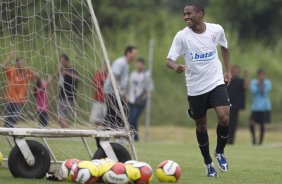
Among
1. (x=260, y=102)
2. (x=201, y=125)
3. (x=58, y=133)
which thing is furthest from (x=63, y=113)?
(x=260, y=102)

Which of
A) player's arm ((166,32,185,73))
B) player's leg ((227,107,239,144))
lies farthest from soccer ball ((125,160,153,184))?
player's leg ((227,107,239,144))

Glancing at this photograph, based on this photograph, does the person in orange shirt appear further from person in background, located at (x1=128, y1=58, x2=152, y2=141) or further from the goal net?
person in background, located at (x1=128, y1=58, x2=152, y2=141)

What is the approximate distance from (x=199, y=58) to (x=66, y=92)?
7.14ft

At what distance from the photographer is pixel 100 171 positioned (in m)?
10.0

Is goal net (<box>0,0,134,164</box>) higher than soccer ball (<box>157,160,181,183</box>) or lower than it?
higher

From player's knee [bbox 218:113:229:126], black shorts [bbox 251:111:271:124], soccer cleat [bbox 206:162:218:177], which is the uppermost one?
player's knee [bbox 218:113:229:126]

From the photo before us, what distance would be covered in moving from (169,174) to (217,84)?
169 centimetres

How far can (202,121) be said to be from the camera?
12.1 metres

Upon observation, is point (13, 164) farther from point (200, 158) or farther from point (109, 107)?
point (200, 158)

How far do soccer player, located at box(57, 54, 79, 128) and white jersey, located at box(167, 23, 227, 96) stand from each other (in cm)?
170

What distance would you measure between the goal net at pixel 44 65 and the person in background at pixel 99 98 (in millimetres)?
47

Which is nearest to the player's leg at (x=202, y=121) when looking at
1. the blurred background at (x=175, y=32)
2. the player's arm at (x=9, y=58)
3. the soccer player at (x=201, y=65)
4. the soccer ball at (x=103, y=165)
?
the soccer player at (x=201, y=65)

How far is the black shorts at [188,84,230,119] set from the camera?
11.8 metres

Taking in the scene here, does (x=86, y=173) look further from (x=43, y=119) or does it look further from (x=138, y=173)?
(x=43, y=119)
